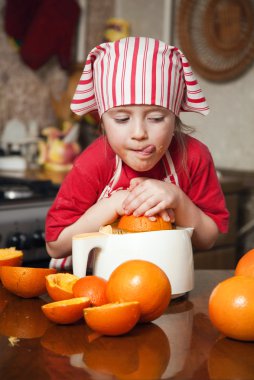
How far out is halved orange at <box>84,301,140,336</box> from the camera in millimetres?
710

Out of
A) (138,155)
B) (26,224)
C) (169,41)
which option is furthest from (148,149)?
(169,41)

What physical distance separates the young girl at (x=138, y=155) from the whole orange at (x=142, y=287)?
142mm

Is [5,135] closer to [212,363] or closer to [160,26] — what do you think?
[160,26]

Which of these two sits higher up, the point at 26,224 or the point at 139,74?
the point at 139,74

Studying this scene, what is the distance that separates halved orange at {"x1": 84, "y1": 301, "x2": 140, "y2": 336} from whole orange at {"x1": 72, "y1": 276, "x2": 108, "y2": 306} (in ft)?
0.22

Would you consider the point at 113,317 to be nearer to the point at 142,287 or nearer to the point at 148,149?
the point at 142,287

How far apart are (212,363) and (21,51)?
2486mm

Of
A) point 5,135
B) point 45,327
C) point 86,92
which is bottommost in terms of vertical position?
point 5,135

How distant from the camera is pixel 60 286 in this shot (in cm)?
84

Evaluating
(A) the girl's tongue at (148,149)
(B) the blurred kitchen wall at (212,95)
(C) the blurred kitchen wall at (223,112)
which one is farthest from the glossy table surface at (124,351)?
(C) the blurred kitchen wall at (223,112)

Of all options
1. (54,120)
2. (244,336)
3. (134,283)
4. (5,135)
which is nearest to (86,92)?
(134,283)

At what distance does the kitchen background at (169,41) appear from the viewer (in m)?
2.75

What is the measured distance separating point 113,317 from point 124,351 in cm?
4

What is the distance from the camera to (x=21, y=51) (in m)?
2.91
